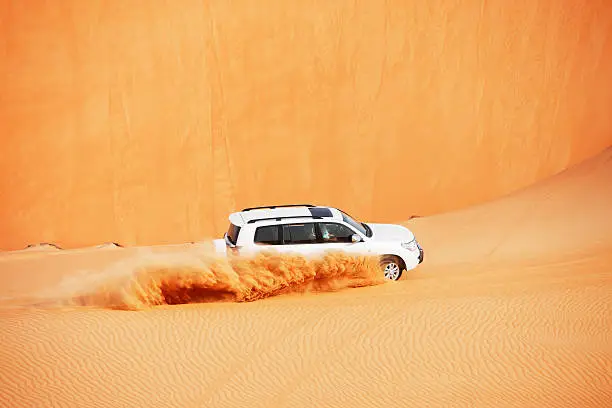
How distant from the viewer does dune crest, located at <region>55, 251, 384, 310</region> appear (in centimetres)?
1033

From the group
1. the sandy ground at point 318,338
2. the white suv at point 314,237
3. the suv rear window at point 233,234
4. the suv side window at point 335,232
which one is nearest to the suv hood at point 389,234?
the white suv at point 314,237

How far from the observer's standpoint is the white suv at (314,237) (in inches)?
436

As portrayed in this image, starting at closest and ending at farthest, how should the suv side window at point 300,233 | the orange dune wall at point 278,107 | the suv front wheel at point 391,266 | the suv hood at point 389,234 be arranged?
1. the suv side window at point 300,233
2. the suv front wheel at point 391,266
3. the suv hood at point 389,234
4. the orange dune wall at point 278,107

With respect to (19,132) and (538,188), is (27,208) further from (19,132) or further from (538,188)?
(538,188)

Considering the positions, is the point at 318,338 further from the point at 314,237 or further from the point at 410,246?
the point at 410,246

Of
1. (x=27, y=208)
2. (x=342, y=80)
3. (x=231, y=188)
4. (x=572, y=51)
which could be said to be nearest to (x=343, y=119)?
(x=342, y=80)

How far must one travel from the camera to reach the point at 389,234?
11.9m

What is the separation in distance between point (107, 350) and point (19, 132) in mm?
13340

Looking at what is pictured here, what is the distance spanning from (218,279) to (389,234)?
3225mm

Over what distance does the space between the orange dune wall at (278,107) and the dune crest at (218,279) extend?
8.13 meters

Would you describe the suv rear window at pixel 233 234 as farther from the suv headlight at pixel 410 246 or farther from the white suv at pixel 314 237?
the suv headlight at pixel 410 246

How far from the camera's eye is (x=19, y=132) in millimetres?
19562

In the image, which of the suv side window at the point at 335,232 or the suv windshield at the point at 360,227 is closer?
the suv side window at the point at 335,232

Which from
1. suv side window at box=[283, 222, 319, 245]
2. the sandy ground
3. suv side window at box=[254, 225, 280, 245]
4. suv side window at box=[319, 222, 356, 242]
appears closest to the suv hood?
suv side window at box=[319, 222, 356, 242]
